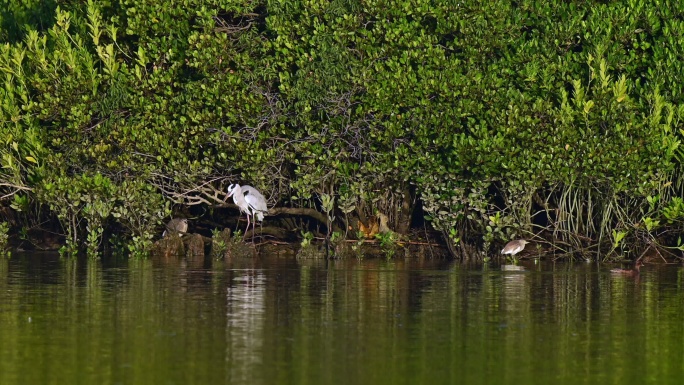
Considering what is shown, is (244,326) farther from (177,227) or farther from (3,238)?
(3,238)

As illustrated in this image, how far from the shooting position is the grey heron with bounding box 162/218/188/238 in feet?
73.8

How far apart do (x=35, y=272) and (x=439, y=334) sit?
323 inches

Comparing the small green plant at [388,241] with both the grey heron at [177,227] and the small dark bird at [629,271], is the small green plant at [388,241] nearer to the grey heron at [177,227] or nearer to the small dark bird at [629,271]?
the grey heron at [177,227]

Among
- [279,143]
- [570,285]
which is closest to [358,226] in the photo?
[279,143]

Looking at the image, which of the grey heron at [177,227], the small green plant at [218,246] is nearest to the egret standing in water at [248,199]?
the small green plant at [218,246]

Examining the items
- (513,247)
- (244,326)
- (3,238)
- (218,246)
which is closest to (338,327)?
(244,326)

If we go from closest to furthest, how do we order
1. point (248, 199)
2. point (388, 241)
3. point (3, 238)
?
point (248, 199)
point (388, 241)
point (3, 238)

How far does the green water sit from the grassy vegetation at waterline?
2.44 m

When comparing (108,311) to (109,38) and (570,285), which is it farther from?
(109,38)

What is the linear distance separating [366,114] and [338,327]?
8936 mm

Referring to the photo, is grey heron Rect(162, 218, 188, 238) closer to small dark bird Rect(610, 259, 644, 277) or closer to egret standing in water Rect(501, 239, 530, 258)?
egret standing in water Rect(501, 239, 530, 258)

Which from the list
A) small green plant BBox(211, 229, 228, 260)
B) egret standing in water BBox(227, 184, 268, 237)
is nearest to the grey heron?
small green plant BBox(211, 229, 228, 260)

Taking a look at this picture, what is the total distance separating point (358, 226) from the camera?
72.9 ft

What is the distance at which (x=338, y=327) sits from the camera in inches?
480
